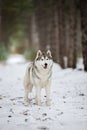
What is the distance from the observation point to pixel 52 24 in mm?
31250

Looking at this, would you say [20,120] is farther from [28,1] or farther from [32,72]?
[28,1]

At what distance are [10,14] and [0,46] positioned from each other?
8.36m

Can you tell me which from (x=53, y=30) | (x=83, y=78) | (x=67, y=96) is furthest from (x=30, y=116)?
(x=53, y=30)

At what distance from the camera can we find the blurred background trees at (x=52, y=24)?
22.2 meters

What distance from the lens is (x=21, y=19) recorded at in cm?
4806

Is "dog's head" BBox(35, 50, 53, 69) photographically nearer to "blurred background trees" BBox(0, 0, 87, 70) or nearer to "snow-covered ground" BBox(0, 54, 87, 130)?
"snow-covered ground" BBox(0, 54, 87, 130)

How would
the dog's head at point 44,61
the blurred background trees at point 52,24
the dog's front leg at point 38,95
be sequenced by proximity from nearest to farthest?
the dog's head at point 44,61 < the dog's front leg at point 38,95 < the blurred background trees at point 52,24

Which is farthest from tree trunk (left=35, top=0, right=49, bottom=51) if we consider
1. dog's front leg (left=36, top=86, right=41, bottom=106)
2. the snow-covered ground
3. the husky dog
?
dog's front leg (left=36, top=86, right=41, bottom=106)

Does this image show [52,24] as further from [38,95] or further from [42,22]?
[38,95]

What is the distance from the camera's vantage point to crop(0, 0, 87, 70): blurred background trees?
22.2 metres

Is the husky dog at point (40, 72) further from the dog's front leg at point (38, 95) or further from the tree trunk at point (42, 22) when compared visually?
the tree trunk at point (42, 22)

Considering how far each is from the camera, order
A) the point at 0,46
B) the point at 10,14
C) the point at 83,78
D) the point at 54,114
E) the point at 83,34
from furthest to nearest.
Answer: the point at 10,14
the point at 0,46
the point at 83,34
the point at 83,78
the point at 54,114

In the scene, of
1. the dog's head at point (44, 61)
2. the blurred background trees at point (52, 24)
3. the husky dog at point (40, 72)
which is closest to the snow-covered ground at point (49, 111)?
the husky dog at point (40, 72)

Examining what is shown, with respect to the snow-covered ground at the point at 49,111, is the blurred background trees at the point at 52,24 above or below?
above
